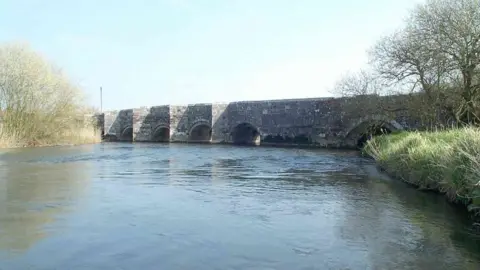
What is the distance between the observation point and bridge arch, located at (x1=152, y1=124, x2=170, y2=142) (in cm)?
4075

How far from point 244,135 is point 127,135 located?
1342 cm

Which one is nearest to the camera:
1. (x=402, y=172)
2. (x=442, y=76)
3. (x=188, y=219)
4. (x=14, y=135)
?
(x=188, y=219)

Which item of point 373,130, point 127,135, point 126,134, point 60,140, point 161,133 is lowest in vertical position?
point 60,140

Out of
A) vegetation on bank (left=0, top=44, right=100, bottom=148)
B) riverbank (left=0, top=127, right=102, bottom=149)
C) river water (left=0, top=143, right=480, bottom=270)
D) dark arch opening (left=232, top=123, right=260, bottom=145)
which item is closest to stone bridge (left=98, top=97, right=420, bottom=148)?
dark arch opening (left=232, top=123, right=260, bottom=145)

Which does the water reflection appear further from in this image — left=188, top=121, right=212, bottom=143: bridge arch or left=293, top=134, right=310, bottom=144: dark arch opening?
left=188, top=121, right=212, bottom=143: bridge arch

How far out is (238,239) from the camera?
19.8ft

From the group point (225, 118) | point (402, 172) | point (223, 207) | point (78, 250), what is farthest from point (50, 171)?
point (225, 118)

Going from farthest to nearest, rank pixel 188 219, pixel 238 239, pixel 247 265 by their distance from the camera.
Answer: pixel 188 219, pixel 238 239, pixel 247 265

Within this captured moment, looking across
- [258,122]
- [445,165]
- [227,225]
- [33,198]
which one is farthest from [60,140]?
[445,165]

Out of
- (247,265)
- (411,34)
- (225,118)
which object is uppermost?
(411,34)

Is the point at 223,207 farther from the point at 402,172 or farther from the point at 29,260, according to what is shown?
the point at 402,172

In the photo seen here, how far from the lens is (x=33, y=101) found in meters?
29.4

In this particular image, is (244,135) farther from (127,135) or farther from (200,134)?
(127,135)

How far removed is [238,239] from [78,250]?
207cm
